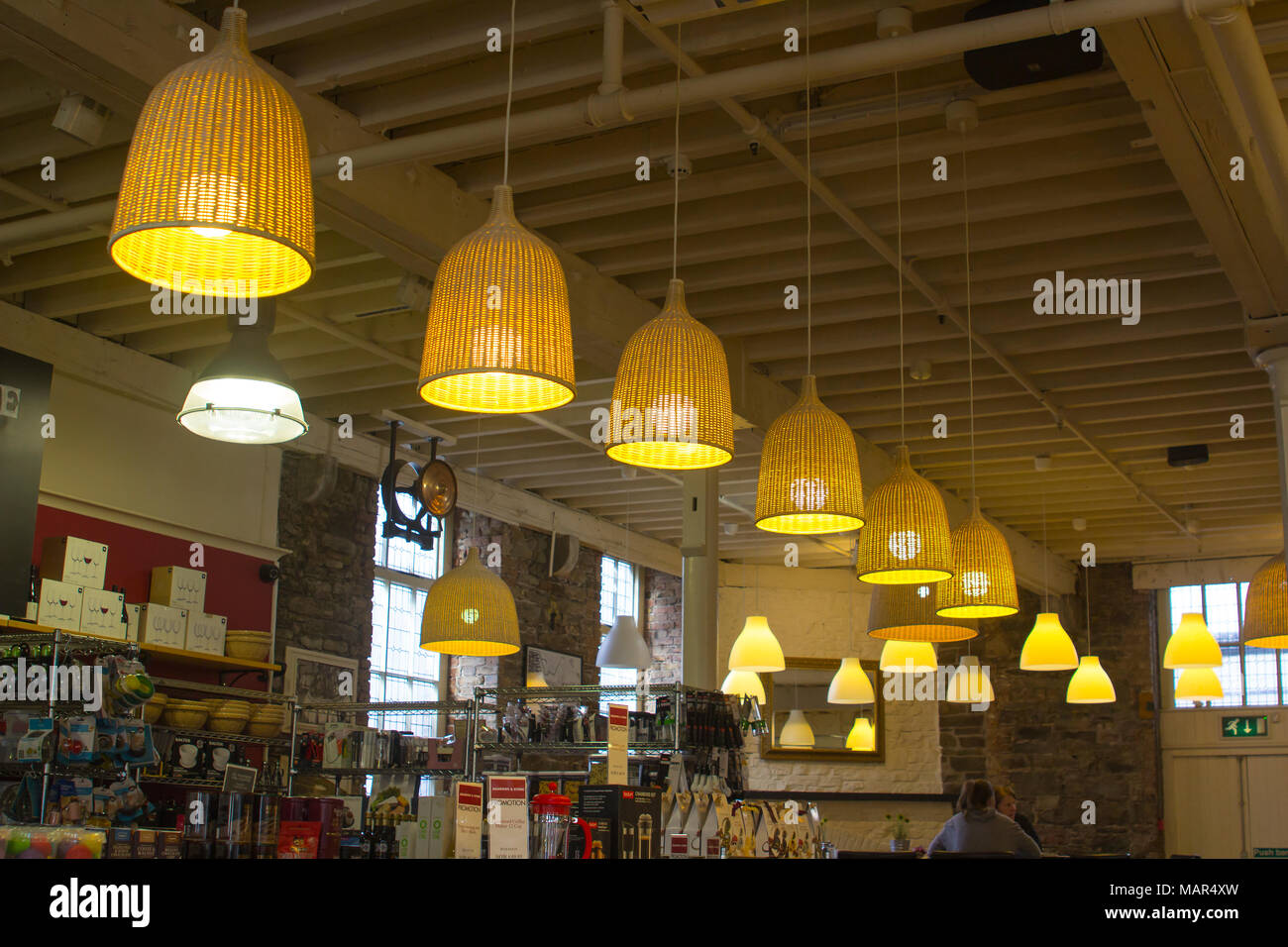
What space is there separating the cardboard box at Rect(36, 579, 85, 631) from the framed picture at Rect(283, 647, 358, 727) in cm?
212

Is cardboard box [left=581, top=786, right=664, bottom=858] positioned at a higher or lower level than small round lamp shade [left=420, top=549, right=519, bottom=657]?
lower

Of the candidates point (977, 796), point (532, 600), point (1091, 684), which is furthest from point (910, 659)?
point (532, 600)

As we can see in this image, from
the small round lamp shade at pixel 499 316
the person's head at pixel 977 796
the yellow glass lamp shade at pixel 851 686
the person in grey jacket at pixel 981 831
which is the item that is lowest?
the person in grey jacket at pixel 981 831

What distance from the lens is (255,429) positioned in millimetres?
5941

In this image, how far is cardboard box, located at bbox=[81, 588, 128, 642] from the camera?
779 cm

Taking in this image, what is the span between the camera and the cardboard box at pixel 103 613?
25.5 feet

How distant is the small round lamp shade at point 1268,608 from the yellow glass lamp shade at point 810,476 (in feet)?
11.2

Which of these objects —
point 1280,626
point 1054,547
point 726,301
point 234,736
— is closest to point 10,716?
point 234,736

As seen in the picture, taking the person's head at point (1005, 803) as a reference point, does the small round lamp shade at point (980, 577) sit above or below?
above

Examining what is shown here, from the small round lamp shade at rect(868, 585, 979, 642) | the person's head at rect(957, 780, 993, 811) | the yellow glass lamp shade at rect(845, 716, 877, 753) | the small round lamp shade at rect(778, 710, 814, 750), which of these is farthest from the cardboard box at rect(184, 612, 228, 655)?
the yellow glass lamp shade at rect(845, 716, 877, 753)

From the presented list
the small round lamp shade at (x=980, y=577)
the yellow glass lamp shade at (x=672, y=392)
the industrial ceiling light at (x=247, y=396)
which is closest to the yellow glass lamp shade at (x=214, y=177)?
the yellow glass lamp shade at (x=672, y=392)

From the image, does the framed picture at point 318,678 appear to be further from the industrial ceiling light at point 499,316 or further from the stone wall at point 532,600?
the industrial ceiling light at point 499,316

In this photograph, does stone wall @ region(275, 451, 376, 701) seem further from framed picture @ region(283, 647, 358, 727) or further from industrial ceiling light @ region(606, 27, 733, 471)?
industrial ceiling light @ region(606, 27, 733, 471)
